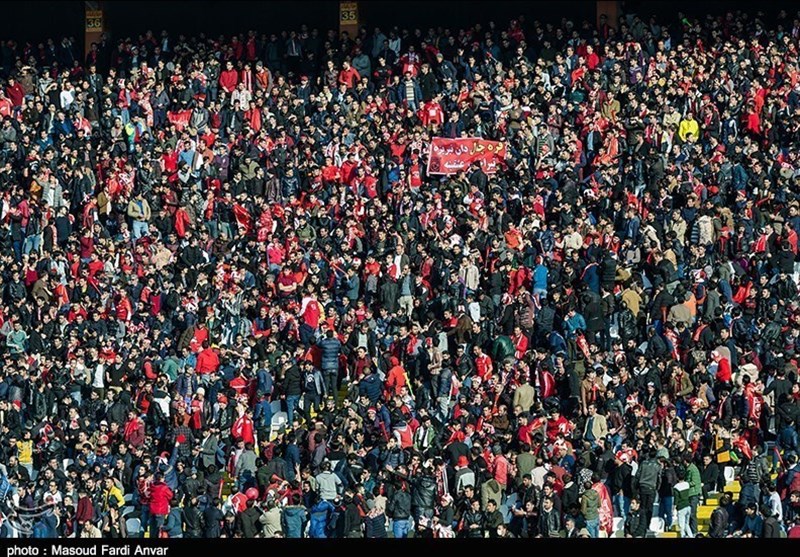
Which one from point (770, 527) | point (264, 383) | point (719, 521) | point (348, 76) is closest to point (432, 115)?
point (348, 76)

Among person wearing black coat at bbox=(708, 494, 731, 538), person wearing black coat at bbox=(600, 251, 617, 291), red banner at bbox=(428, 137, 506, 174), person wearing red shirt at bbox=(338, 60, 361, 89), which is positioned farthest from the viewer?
person wearing red shirt at bbox=(338, 60, 361, 89)

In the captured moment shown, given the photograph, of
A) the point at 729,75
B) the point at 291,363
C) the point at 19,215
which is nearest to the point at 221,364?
the point at 291,363

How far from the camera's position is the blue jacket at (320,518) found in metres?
22.8

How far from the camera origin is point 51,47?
38.3m

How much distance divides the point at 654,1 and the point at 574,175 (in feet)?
28.4

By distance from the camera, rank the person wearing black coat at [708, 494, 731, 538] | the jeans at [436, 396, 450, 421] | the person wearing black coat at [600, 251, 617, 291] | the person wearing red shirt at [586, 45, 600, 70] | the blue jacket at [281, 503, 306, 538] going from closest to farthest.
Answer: the person wearing black coat at [708, 494, 731, 538] → the blue jacket at [281, 503, 306, 538] → the jeans at [436, 396, 450, 421] → the person wearing black coat at [600, 251, 617, 291] → the person wearing red shirt at [586, 45, 600, 70]

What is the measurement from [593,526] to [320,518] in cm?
334

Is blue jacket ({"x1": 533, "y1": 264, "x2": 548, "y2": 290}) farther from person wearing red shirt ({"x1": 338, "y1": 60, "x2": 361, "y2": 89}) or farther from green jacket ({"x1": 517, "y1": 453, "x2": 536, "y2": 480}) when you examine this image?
person wearing red shirt ({"x1": 338, "y1": 60, "x2": 361, "y2": 89})

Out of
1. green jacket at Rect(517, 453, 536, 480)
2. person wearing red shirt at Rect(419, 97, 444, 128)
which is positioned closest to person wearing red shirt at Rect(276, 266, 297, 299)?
person wearing red shirt at Rect(419, 97, 444, 128)

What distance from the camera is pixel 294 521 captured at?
2292 cm

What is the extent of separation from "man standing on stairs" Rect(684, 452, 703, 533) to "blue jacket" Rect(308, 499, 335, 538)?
14.4 feet

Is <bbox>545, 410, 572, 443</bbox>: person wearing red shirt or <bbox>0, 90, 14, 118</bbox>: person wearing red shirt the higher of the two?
<bbox>0, 90, 14, 118</bbox>: person wearing red shirt

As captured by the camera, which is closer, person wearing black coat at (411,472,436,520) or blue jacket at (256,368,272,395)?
person wearing black coat at (411,472,436,520)

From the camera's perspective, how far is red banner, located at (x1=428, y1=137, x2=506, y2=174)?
32969 mm
